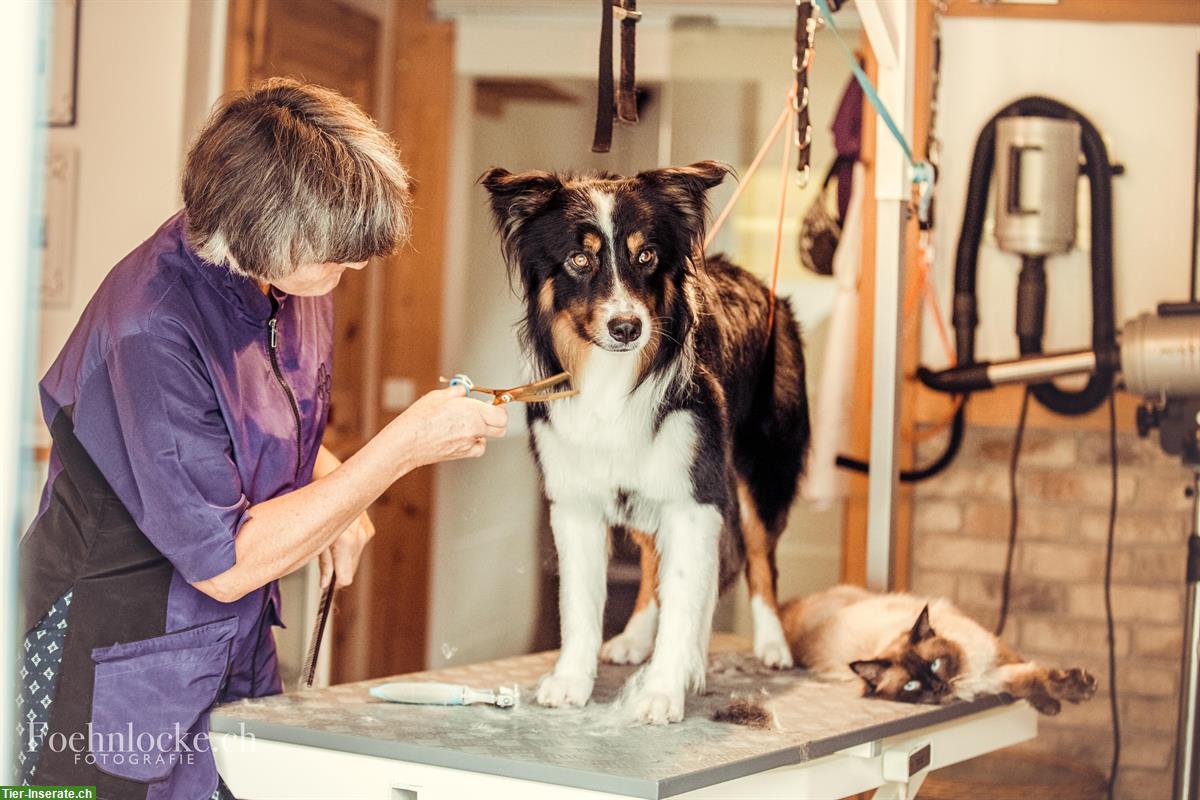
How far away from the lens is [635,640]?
1983 mm

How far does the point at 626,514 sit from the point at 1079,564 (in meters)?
2.07

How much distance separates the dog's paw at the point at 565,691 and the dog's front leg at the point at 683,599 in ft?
0.23

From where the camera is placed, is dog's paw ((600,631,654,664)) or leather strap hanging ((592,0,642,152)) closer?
leather strap hanging ((592,0,642,152))

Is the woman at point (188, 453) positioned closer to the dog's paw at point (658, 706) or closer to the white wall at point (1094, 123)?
the dog's paw at point (658, 706)

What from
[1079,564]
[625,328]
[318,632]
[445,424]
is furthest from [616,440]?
[1079,564]

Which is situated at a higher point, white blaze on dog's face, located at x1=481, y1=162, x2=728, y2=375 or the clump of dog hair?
white blaze on dog's face, located at x1=481, y1=162, x2=728, y2=375

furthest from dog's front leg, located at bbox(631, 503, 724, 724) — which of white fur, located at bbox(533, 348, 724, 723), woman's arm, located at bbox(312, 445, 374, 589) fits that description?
woman's arm, located at bbox(312, 445, 374, 589)

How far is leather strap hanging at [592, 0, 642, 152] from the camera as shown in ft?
5.41

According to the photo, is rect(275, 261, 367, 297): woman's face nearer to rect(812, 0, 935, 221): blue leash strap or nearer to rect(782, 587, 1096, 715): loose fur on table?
rect(812, 0, 935, 221): blue leash strap

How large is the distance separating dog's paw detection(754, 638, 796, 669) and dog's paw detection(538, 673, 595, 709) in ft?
1.44

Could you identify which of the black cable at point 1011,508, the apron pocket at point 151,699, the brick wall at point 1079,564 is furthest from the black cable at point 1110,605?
the apron pocket at point 151,699

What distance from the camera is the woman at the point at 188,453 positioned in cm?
144

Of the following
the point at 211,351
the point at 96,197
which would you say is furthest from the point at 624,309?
the point at 96,197

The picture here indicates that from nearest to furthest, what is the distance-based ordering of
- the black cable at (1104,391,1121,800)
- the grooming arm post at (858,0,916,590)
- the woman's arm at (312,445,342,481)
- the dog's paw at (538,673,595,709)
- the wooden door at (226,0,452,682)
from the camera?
the dog's paw at (538,673,595,709)
the woman's arm at (312,445,342,481)
the grooming arm post at (858,0,916,590)
the black cable at (1104,391,1121,800)
the wooden door at (226,0,452,682)
